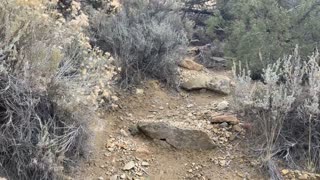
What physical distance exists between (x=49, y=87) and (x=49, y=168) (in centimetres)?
62

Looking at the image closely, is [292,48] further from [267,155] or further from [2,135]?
[2,135]

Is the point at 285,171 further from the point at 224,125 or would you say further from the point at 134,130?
the point at 134,130

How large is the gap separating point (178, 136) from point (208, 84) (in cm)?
156

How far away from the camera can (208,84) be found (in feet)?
17.7

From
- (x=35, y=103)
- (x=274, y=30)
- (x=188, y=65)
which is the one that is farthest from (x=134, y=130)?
(x=274, y=30)

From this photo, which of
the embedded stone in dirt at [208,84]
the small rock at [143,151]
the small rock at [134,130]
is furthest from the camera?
the embedded stone in dirt at [208,84]

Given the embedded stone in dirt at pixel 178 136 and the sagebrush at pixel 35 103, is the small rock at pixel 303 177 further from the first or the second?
the sagebrush at pixel 35 103

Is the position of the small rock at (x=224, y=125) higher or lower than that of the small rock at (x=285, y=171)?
higher

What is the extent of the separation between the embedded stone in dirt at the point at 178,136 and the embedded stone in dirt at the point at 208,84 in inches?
56.8

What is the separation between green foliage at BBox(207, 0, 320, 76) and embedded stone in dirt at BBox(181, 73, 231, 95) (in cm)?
46

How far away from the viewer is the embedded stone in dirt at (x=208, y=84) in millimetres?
5328

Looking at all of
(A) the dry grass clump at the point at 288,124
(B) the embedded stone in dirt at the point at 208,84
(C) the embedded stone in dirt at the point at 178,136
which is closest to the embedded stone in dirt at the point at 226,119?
(A) the dry grass clump at the point at 288,124

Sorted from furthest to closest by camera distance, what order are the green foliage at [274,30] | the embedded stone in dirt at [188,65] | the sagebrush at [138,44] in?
the embedded stone in dirt at [188,65] < the green foliage at [274,30] < the sagebrush at [138,44]

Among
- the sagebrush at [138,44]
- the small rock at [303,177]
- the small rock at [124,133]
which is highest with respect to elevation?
the sagebrush at [138,44]
